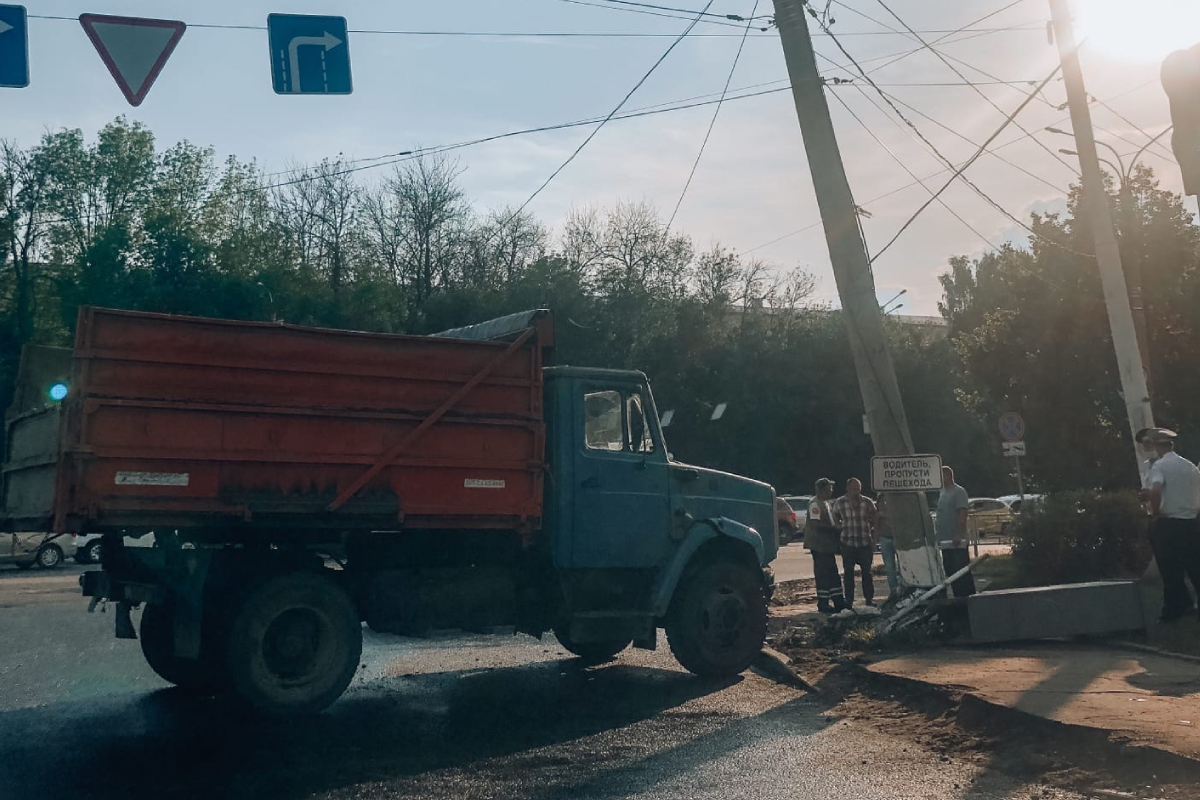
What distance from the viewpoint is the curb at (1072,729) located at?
596 centimetres

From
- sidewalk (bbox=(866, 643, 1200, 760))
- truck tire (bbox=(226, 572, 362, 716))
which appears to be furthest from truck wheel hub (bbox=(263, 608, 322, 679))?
sidewalk (bbox=(866, 643, 1200, 760))

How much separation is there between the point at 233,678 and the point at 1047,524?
10334 mm

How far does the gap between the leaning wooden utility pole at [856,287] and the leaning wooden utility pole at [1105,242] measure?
8.40ft

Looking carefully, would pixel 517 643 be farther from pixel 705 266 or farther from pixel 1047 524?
pixel 705 266

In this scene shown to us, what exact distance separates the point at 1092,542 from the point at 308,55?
34.4 feet

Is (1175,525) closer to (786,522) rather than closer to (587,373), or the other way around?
(587,373)

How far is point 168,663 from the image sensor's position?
9.08 meters

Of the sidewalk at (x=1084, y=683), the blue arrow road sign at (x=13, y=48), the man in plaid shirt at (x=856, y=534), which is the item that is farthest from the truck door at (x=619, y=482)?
the blue arrow road sign at (x=13, y=48)

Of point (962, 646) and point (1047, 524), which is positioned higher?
point (1047, 524)

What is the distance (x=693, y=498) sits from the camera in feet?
33.1

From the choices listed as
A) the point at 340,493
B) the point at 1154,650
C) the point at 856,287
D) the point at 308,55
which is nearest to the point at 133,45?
the point at 308,55

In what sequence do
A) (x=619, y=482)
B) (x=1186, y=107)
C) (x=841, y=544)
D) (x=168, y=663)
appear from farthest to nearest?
(x=841, y=544) < (x=619, y=482) < (x=168, y=663) < (x=1186, y=107)

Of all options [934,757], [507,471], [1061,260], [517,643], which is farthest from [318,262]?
[934,757]

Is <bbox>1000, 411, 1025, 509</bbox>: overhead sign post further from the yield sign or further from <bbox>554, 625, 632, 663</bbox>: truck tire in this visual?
the yield sign
